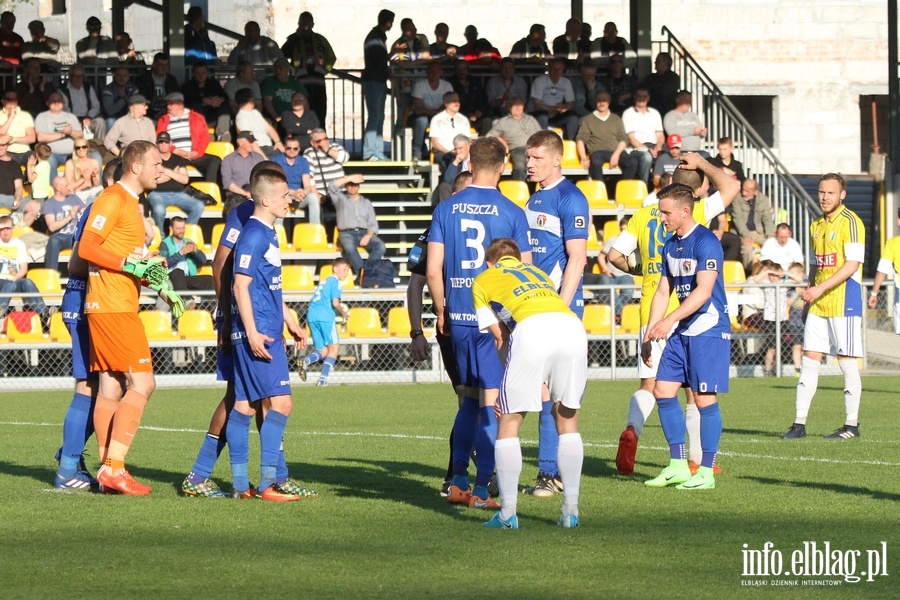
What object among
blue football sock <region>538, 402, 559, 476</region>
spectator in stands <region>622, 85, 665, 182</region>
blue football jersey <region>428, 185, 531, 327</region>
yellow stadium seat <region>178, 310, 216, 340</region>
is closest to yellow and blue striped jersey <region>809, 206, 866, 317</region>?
blue football sock <region>538, 402, 559, 476</region>

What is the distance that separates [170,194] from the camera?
68.0 feet

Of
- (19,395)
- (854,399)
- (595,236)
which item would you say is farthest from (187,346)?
(854,399)

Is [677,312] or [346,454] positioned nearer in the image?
[677,312]

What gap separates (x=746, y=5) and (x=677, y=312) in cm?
2841

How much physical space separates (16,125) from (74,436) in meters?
13.5

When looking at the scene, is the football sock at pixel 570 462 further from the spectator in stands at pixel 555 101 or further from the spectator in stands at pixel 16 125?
the spectator in stands at pixel 555 101

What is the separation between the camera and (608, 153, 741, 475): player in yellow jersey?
31.0ft

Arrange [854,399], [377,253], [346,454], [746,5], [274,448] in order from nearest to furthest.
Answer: [274,448], [346,454], [854,399], [377,253], [746,5]

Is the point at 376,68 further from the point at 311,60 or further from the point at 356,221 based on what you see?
Result: the point at 356,221

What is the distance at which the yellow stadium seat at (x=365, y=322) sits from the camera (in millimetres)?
19578

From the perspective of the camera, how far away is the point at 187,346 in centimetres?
1898

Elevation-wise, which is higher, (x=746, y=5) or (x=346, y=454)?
(x=746, y=5)

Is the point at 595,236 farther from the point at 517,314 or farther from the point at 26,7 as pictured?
the point at 26,7

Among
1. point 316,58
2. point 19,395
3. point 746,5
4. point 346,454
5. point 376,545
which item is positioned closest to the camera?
point 376,545
